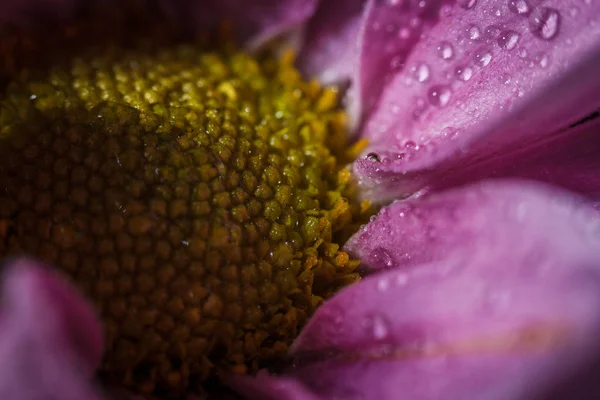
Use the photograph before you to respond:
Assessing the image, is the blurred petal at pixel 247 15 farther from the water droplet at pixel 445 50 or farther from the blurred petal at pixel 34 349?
the blurred petal at pixel 34 349

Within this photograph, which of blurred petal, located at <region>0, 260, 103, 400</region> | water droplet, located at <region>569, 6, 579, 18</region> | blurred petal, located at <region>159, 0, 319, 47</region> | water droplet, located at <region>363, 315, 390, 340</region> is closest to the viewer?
blurred petal, located at <region>0, 260, 103, 400</region>

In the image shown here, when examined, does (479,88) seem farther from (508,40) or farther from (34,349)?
(34,349)

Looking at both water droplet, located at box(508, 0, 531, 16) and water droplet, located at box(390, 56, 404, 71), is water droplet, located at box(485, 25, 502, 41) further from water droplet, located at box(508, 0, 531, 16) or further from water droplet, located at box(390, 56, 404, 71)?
water droplet, located at box(390, 56, 404, 71)

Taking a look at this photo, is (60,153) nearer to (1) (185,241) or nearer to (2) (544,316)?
(1) (185,241)

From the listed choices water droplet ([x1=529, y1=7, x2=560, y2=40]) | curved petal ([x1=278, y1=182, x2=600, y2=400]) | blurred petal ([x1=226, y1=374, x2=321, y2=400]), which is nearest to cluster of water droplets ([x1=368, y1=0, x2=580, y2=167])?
water droplet ([x1=529, y1=7, x2=560, y2=40])

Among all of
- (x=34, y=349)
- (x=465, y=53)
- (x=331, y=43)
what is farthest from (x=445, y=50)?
(x=34, y=349)

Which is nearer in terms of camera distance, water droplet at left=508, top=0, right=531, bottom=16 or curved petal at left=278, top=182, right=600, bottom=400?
curved petal at left=278, top=182, right=600, bottom=400

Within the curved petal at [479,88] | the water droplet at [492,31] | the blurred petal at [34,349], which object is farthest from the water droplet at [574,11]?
the blurred petal at [34,349]

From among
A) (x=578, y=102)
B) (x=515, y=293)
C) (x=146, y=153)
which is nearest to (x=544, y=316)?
(x=515, y=293)
